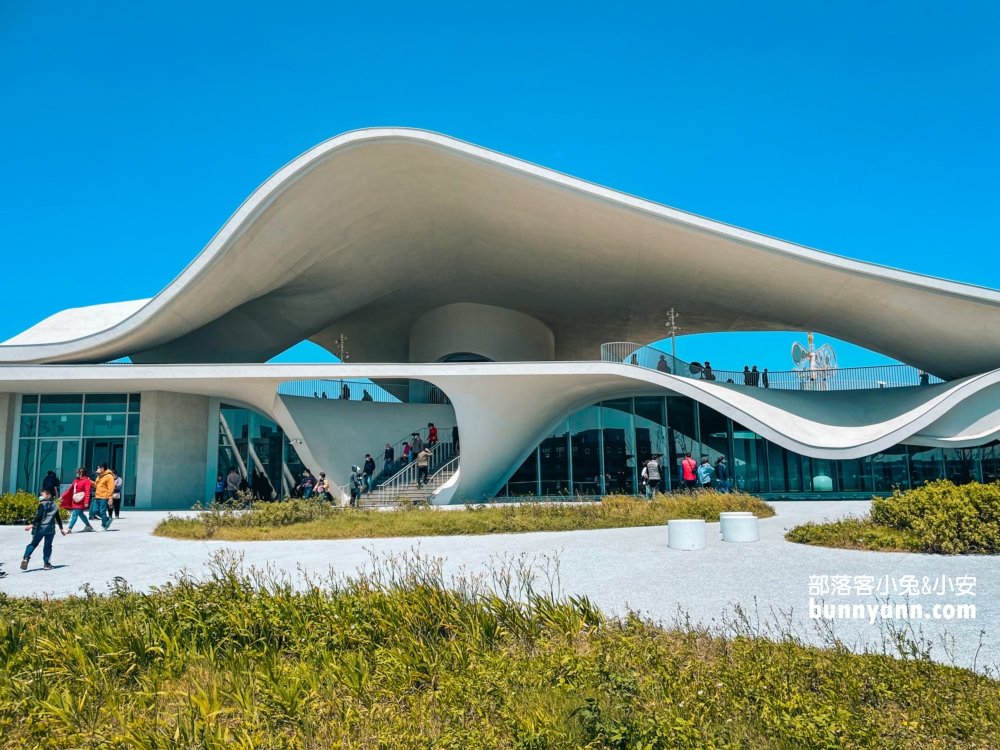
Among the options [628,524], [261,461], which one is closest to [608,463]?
[628,524]

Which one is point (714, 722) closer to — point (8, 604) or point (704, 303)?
point (8, 604)

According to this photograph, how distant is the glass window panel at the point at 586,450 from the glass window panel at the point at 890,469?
29.5 ft

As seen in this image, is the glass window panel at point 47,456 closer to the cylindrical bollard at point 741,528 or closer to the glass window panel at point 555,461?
the glass window panel at point 555,461

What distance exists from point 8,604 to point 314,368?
1391cm

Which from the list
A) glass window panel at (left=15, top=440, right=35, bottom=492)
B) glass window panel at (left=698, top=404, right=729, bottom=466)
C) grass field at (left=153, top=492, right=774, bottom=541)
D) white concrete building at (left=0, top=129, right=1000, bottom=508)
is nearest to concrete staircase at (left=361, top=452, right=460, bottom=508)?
white concrete building at (left=0, top=129, right=1000, bottom=508)

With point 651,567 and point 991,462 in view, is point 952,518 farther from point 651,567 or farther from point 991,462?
point 991,462

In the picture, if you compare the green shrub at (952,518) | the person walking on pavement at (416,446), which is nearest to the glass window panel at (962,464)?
the green shrub at (952,518)

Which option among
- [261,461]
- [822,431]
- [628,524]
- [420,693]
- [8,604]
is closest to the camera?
[420,693]

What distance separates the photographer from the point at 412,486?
2227 cm

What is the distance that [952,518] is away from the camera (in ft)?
30.0

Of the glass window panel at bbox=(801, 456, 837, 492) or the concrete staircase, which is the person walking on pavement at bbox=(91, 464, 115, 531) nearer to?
the concrete staircase

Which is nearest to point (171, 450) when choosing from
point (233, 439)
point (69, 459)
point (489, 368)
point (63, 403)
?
point (233, 439)

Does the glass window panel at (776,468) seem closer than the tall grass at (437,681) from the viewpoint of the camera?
No

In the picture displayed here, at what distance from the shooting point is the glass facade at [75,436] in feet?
77.5
